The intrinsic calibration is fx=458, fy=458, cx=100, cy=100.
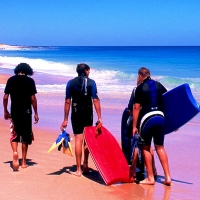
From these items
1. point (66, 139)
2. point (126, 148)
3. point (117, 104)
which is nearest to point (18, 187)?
point (66, 139)

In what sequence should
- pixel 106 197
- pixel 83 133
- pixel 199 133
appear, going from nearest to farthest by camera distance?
pixel 106 197, pixel 83 133, pixel 199 133

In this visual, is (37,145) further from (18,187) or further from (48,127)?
(18,187)

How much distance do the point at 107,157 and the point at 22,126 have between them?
118 centimetres

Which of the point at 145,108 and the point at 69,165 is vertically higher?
the point at 145,108

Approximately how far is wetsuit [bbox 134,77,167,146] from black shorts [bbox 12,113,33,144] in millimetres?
1506

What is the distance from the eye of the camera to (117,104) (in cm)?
1227

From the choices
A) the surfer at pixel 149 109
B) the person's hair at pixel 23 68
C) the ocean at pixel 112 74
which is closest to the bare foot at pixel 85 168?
the surfer at pixel 149 109

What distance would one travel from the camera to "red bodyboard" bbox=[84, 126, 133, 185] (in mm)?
5399

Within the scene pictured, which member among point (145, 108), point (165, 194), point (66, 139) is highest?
point (145, 108)

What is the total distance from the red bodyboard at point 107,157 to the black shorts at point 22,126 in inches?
31.3

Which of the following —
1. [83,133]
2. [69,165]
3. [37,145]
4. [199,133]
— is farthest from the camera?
[199,133]

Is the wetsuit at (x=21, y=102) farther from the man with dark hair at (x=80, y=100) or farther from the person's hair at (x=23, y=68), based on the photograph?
the man with dark hair at (x=80, y=100)

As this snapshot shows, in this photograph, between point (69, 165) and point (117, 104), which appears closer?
point (69, 165)

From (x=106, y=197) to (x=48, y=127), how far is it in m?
4.01
